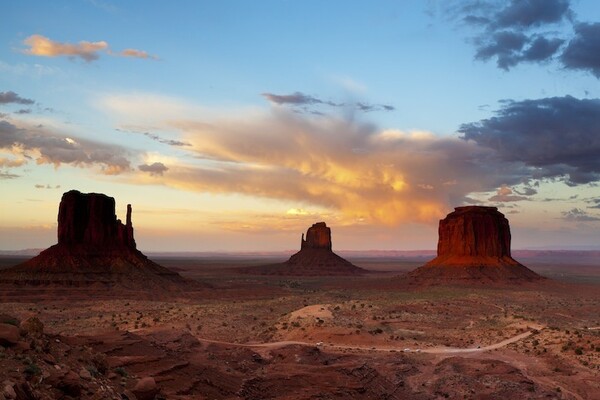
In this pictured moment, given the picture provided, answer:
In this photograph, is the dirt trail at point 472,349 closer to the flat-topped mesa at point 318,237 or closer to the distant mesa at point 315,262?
the distant mesa at point 315,262

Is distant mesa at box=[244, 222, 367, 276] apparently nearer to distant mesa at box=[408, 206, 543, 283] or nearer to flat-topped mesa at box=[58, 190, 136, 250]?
distant mesa at box=[408, 206, 543, 283]

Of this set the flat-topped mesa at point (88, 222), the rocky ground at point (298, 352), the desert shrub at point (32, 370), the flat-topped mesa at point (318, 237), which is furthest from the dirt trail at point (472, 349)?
the flat-topped mesa at point (318, 237)

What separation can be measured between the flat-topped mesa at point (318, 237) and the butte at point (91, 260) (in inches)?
3500

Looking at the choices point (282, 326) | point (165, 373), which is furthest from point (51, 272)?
point (165, 373)

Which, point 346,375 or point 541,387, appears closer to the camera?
point 346,375

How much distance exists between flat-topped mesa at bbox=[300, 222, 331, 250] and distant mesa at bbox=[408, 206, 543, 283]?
62.6 meters

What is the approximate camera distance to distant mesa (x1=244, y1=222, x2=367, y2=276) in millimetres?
159375

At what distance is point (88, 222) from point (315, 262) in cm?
9203

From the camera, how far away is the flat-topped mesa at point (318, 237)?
179 metres

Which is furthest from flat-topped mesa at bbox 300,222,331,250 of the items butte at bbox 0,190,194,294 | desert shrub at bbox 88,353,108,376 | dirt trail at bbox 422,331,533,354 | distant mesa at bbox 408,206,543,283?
desert shrub at bbox 88,353,108,376

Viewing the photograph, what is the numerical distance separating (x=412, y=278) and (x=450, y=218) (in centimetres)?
1831

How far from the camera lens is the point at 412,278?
4299 inches

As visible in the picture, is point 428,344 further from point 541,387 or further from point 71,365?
point 71,365

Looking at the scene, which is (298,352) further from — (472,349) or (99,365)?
(99,365)
